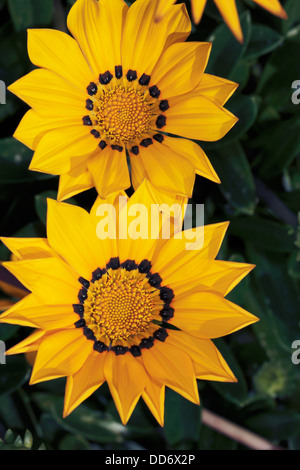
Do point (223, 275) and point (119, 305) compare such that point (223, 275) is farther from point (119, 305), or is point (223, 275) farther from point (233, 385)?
→ point (233, 385)

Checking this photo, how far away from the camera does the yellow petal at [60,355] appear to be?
1.10 meters

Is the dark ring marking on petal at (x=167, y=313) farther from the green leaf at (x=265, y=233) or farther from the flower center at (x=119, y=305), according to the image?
the green leaf at (x=265, y=233)

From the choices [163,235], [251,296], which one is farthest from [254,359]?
[163,235]

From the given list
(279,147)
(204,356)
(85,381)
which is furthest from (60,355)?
(279,147)

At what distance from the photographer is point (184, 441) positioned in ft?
5.11

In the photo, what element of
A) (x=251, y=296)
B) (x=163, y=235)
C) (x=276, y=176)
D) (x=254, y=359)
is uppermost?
(x=276, y=176)

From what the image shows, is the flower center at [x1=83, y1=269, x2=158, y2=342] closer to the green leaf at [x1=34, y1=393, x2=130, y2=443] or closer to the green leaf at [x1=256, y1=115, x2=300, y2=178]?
the green leaf at [x1=34, y1=393, x2=130, y2=443]

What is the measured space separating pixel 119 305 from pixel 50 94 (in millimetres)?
493

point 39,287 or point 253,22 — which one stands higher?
point 253,22

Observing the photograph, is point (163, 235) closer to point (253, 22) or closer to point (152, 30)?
point (152, 30)

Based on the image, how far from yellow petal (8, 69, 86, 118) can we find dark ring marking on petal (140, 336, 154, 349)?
1.71 ft

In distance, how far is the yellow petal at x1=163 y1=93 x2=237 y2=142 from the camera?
1.15 meters

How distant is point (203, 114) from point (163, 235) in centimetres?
27

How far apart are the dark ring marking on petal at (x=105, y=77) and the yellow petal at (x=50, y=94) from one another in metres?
0.06
